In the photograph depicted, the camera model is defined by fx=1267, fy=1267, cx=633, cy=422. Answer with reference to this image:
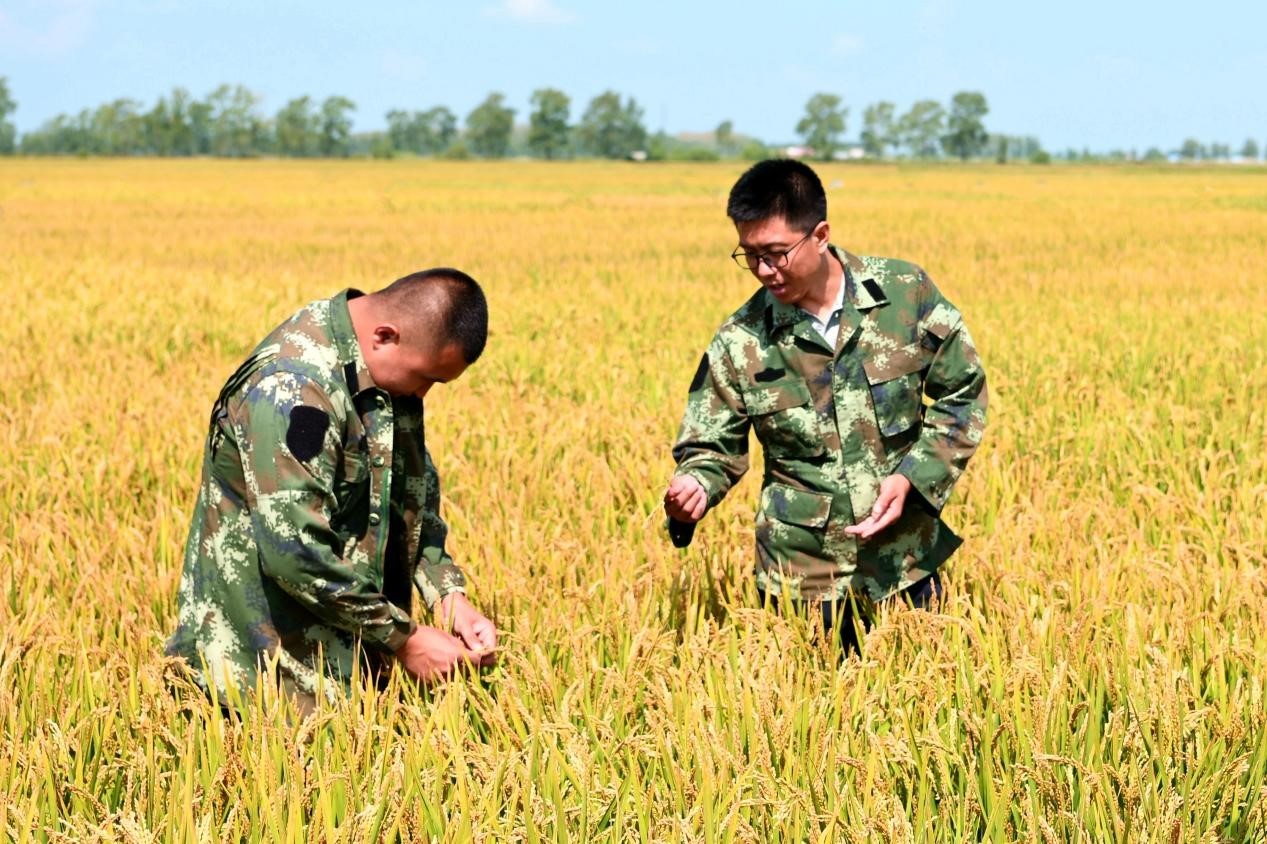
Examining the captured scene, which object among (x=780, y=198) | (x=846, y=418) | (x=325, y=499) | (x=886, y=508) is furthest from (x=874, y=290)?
(x=325, y=499)

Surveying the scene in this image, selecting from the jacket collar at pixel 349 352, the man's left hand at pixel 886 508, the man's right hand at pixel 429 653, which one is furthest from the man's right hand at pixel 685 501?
the jacket collar at pixel 349 352

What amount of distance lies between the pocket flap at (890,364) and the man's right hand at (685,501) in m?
0.58

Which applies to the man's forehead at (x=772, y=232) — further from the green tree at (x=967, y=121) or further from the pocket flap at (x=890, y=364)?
the green tree at (x=967, y=121)

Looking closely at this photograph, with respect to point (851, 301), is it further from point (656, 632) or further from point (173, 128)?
point (173, 128)

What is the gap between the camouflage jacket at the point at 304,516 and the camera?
2.44 m

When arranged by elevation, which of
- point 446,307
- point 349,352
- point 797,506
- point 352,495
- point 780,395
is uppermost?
point 446,307

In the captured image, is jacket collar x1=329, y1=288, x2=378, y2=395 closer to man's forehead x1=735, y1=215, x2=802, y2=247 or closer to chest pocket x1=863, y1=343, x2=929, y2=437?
man's forehead x1=735, y1=215, x2=802, y2=247

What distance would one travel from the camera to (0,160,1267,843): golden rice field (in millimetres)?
2369

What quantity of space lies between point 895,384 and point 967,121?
192m

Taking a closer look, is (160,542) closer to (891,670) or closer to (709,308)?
(891,670)

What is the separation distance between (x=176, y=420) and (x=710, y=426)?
409cm

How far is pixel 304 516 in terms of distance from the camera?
2.44 meters

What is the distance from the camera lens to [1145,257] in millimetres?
17172

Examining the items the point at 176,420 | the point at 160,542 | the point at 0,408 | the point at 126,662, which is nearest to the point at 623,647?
the point at 126,662
